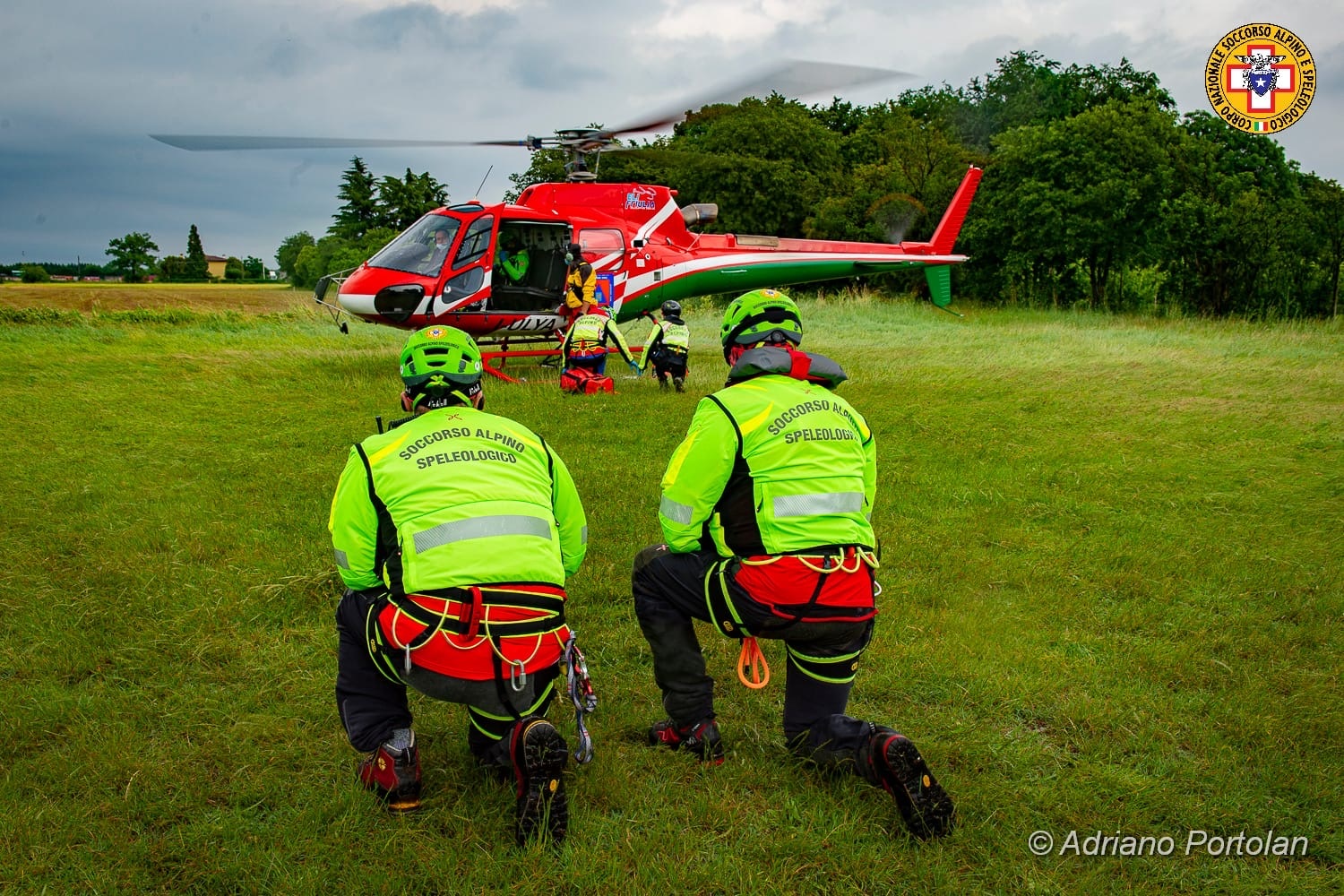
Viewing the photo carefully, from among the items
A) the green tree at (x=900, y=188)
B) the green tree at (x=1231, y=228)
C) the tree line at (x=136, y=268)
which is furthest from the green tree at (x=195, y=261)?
the green tree at (x=1231, y=228)

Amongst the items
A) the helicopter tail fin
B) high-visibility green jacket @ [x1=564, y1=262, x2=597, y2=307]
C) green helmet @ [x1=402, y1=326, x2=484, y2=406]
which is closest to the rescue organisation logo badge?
the helicopter tail fin

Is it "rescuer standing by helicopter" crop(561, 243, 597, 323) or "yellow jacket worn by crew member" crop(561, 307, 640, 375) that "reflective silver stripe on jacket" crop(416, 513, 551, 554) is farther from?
"rescuer standing by helicopter" crop(561, 243, 597, 323)

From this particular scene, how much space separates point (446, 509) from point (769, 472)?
1210mm

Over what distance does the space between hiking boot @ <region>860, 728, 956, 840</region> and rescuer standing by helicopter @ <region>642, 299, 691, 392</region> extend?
8910 millimetres

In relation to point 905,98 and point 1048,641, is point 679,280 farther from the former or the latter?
point 905,98

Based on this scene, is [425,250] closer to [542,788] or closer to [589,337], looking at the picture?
[589,337]

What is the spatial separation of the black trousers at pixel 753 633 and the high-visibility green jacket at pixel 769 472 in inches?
6.9

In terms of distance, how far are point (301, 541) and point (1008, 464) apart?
20.4 ft

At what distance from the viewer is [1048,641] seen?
16.3ft

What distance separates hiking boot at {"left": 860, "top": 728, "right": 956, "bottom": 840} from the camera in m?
3.19

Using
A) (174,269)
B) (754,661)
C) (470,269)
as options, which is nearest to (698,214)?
(470,269)

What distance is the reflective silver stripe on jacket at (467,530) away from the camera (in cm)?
318

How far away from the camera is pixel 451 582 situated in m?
3.13

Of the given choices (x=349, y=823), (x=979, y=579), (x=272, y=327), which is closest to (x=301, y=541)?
(x=349, y=823)
